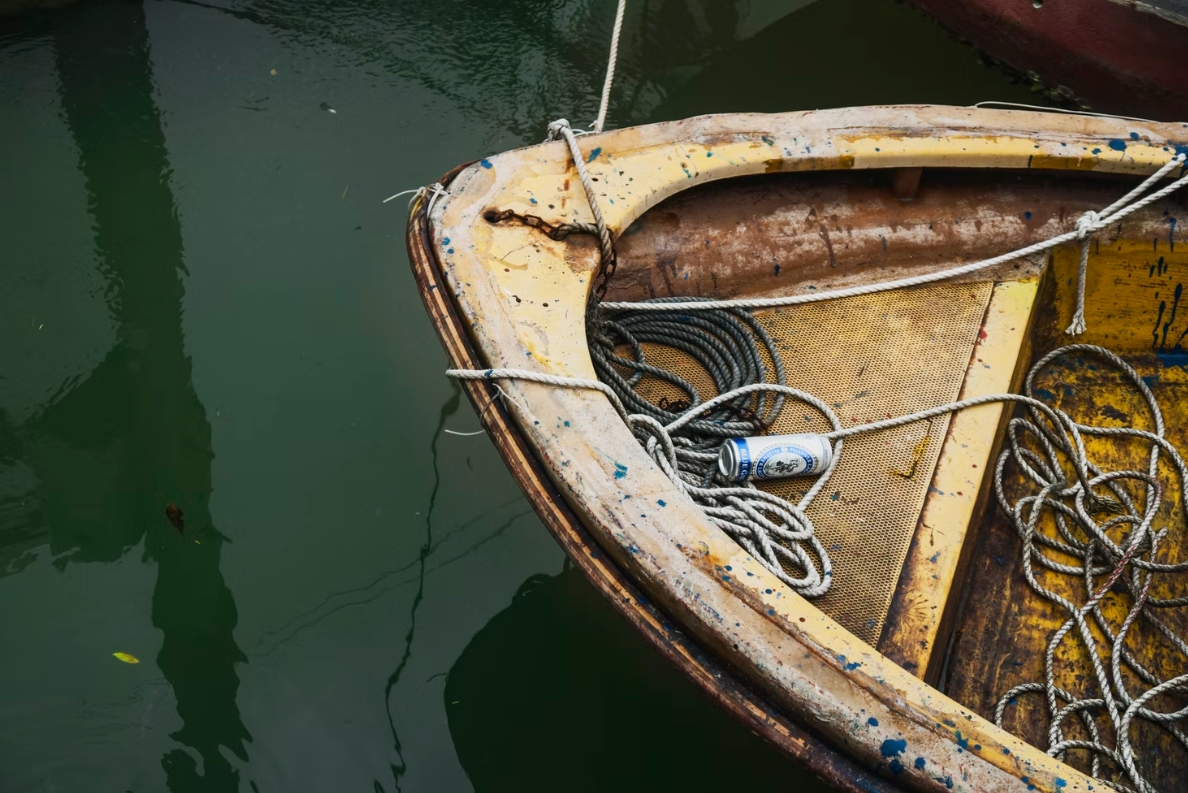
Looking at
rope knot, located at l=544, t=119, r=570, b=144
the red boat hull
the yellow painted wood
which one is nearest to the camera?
the yellow painted wood

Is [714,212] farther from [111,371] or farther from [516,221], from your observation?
[111,371]

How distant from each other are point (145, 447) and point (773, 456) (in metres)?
2.00

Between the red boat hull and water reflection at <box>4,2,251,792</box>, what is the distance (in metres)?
3.49

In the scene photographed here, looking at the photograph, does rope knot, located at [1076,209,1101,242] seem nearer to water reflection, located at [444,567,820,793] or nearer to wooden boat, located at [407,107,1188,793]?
wooden boat, located at [407,107,1188,793]

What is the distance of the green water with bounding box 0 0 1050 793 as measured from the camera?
2.63 m

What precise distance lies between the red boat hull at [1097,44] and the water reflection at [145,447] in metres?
3.49

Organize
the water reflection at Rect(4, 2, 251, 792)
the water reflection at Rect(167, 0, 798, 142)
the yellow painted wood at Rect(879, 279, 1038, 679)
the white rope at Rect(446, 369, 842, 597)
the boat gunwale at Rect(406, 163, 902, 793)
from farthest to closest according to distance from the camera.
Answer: the water reflection at Rect(167, 0, 798, 142)
the water reflection at Rect(4, 2, 251, 792)
the yellow painted wood at Rect(879, 279, 1038, 679)
the white rope at Rect(446, 369, 842, 597)
the boat gunwale at Rect(406, 163, 902, 793)

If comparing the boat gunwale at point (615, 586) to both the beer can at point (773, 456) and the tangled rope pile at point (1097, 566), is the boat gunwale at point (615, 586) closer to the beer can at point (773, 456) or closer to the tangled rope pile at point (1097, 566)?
the beer can at point (773, 456)

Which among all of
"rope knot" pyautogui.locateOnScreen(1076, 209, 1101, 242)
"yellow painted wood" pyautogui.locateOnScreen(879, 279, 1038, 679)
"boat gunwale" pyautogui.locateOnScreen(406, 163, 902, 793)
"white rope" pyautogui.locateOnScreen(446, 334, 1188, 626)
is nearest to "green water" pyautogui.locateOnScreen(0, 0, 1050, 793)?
"yellow painted wood" pyautogui.locateOnScreen(879, 279, 1038, 679)

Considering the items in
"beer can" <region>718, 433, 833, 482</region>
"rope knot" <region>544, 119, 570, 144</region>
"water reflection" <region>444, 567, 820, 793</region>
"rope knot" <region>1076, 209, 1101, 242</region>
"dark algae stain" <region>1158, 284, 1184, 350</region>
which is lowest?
"water reflection" <region>444, 567, 820, 793</region>

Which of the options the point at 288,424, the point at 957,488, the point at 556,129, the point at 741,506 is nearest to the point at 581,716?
the point at 741,506

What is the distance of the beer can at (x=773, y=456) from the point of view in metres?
2.32

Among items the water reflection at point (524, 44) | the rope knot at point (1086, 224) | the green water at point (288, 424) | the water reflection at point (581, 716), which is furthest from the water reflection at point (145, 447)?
the rope knot at point (1086, 224)

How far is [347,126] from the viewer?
418 cm
